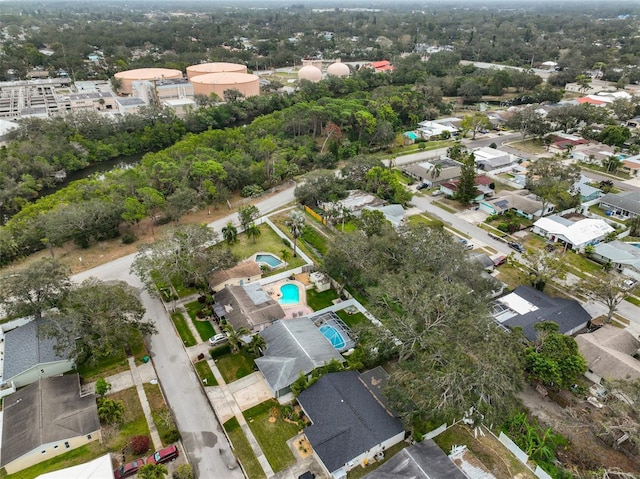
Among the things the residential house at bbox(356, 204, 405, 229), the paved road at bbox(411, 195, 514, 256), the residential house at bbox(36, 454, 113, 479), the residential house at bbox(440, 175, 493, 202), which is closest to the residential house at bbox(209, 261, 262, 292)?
the residential house at bbox(356, 204, 405, 229)

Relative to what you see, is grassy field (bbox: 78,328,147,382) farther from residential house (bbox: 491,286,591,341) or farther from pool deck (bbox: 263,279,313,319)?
residential house (bbox: 491,286,591,341)

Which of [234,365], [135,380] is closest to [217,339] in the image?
[234,365]

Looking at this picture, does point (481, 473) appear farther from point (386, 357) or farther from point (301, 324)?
point (301, 324)

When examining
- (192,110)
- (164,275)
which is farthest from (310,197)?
(192,110)

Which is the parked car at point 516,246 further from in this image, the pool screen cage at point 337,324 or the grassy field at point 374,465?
the grassy field at point 374,465

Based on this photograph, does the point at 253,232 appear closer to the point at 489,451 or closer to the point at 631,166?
the point at 489,451

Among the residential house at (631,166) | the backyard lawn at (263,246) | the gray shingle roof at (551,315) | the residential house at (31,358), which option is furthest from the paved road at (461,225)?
the residential house at (31,358)
